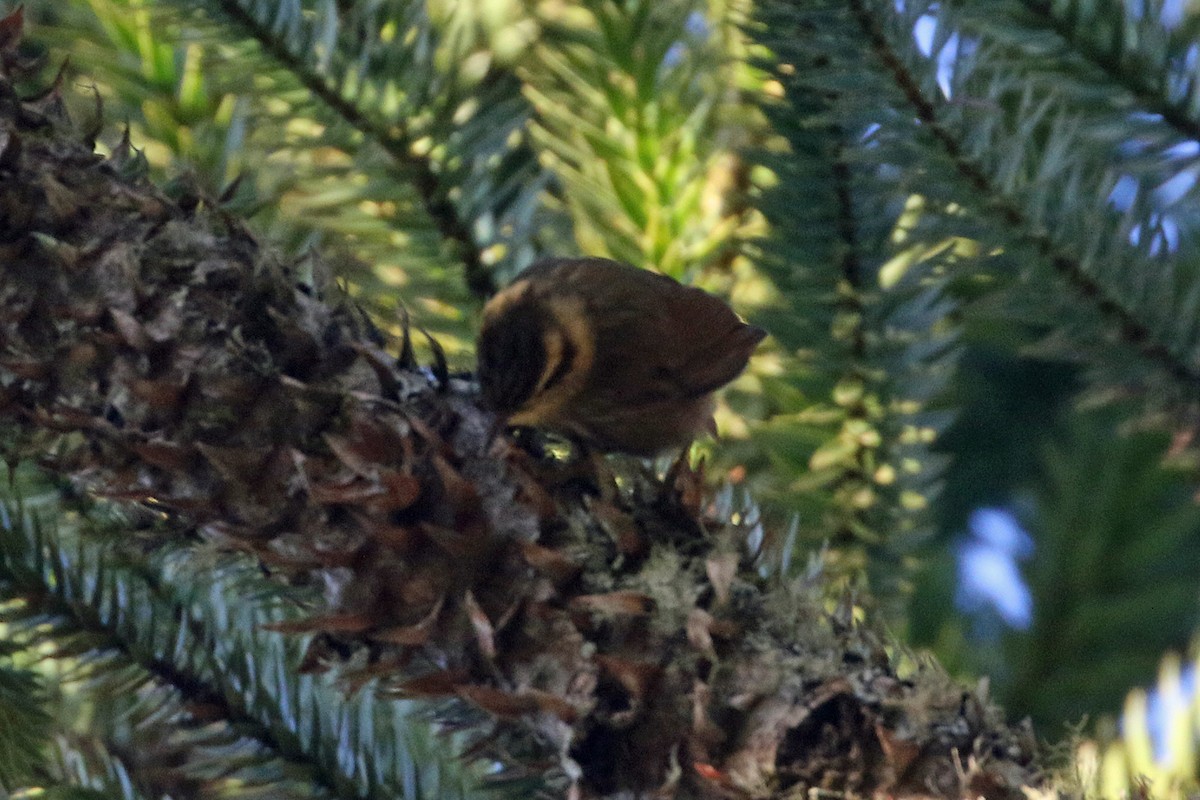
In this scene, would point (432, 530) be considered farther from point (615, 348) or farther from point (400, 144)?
point (615, 348)

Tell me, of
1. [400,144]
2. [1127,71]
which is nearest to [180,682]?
[400,144]

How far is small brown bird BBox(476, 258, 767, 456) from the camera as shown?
56.4 inches

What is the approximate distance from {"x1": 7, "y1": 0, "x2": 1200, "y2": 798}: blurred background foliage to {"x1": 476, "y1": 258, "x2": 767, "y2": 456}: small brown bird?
0.21 feet

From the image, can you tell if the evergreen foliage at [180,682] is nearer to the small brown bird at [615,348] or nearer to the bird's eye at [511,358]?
the bird's eye at [511,358]

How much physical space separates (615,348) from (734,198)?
361 millimetres

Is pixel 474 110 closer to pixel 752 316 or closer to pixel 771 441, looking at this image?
pixel 752 316

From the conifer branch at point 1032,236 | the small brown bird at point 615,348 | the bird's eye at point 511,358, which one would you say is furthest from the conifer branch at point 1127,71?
the bird's eye at point 511,358

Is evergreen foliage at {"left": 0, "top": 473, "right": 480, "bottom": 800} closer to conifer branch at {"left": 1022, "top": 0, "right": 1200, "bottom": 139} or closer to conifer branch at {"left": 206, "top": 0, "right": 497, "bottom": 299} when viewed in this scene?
conifer branch at {"left": 206, "top": 0, "right": 497, "bottom": 299}

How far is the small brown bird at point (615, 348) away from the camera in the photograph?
143 centimetres

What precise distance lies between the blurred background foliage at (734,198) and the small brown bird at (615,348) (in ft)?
0.21

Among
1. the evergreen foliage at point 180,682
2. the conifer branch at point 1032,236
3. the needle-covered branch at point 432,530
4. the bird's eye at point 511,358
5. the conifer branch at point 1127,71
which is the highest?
the conifer branch at point 1127,71

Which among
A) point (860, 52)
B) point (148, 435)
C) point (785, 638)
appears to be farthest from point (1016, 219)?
point (148, 435)

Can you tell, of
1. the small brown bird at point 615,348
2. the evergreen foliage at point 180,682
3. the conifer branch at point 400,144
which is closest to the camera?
the evergreen foliage at point 180,682

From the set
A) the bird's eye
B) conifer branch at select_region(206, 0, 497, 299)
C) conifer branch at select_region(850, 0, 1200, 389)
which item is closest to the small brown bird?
the bird's eye
